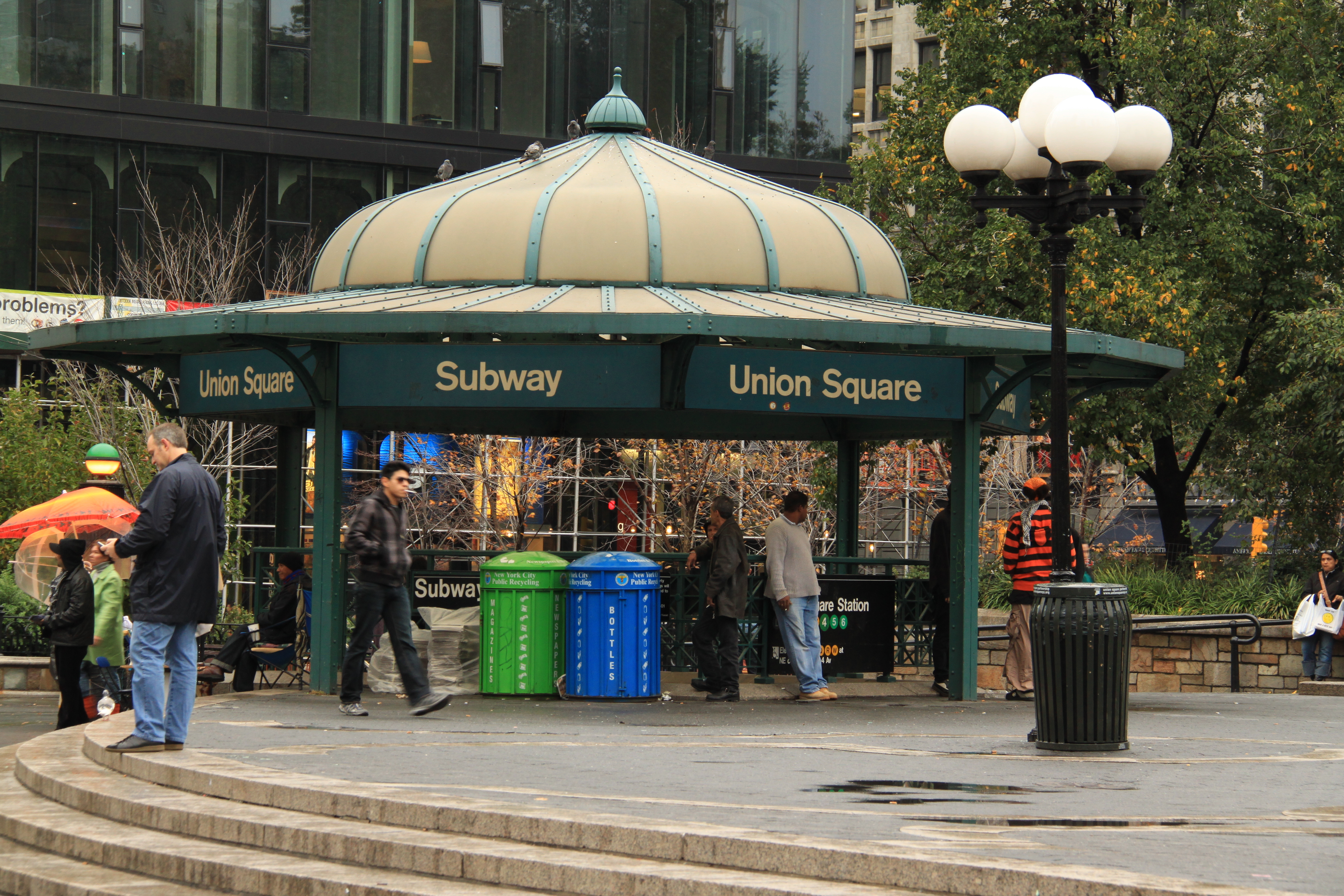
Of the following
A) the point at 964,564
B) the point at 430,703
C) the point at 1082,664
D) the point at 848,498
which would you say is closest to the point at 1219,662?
the point at 848,498

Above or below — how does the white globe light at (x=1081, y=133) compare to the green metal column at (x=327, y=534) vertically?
above

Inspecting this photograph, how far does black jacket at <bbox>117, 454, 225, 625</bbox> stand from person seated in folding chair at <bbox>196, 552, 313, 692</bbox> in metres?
6.03

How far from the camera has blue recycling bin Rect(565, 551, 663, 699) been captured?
1319 centimetres

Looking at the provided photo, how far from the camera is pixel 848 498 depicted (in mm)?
17797

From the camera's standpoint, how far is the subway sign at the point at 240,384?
14070 millimetres

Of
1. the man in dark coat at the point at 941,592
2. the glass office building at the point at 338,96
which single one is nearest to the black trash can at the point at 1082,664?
the man in dark coat at the point at 941,592

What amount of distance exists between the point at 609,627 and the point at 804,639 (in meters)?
1.90

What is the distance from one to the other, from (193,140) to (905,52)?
38.8m

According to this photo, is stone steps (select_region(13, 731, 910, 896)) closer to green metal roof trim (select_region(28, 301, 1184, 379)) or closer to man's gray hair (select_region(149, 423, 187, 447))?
man's gray hair (select_region(149, 423, 187, 447))

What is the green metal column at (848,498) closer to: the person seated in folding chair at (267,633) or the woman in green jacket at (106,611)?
the person seated in folding chair at (267,633)

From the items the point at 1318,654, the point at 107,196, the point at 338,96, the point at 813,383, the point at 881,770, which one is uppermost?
the point at 338,96

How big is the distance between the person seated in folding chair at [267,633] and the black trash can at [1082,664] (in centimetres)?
753

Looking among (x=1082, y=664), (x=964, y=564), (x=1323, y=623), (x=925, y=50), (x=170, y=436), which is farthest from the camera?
(x=925, y=50)

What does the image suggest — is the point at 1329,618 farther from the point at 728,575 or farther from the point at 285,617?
the point at 285,617
